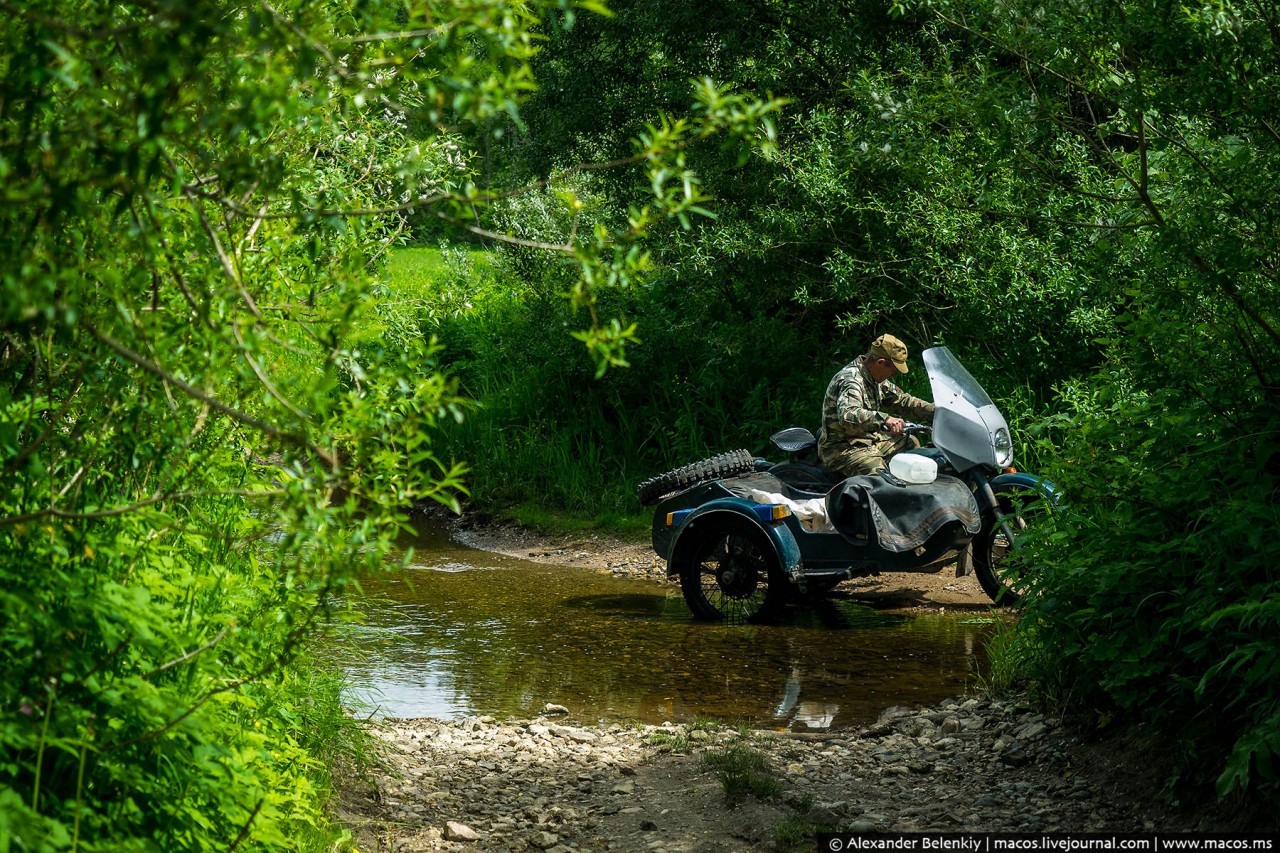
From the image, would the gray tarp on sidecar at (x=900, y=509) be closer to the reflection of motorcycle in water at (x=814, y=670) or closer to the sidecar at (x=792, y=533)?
the sidecar at (x=792, y=533)

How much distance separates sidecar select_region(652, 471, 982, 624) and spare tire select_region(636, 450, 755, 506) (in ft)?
0.19

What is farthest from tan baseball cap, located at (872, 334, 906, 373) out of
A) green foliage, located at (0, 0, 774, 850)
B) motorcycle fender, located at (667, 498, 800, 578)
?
green foliage, located at (0, 0, 774, 850)

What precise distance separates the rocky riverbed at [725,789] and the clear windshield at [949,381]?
9.22ft

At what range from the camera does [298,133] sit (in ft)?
13.4

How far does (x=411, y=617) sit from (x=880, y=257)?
5.45 metres

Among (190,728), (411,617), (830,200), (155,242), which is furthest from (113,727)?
(830,200)

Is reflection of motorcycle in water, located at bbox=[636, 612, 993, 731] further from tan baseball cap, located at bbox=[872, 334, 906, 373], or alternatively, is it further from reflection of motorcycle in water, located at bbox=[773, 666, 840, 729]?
tan baseball cap, located at bbox=[872, 334, 906, 373]

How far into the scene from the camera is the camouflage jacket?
29.4 feet

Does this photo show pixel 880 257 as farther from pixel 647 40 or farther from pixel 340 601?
pixel 340 601

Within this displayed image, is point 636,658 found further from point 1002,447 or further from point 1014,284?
point 1014,284

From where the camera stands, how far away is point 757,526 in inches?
338

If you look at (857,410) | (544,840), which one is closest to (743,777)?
(544,840)

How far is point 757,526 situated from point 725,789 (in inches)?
145

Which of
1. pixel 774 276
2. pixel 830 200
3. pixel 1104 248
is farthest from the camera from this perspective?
pixel 774 276
